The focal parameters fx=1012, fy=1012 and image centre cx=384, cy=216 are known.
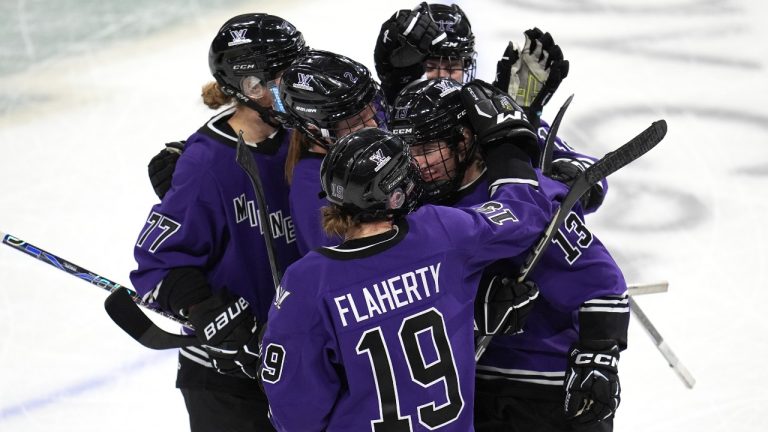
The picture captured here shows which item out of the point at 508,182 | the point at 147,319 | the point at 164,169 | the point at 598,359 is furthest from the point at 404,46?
the point at 598,359

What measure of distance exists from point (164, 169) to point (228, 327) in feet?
1.89

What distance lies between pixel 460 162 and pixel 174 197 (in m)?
0.77

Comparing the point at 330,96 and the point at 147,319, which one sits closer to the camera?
the point at 330,96

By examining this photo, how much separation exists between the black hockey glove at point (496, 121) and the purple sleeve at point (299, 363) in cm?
63

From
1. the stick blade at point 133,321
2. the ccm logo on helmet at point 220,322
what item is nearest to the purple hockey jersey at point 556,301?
the ccm logo on helmet at point 220,322

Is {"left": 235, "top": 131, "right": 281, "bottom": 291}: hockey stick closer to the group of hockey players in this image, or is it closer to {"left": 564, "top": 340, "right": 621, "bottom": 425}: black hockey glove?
the group of hockey players

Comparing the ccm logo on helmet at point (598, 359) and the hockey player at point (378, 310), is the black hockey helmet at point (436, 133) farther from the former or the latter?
the ccm logo on helmet at point (598, 359)

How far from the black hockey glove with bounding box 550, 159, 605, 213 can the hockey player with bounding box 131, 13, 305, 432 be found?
2.69ft

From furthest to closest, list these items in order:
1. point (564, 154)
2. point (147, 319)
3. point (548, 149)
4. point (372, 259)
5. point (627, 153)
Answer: point (564, 154)
point (548, 149)
point (147, 319)
point (627, 153)
point (372, 259)

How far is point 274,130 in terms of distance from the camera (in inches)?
111

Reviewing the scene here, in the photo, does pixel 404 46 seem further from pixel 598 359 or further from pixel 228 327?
pixel 598 359

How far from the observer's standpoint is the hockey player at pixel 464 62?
3.10 meters

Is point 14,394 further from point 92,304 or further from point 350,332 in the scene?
point 350,332

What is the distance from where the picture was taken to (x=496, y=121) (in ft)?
8.09
